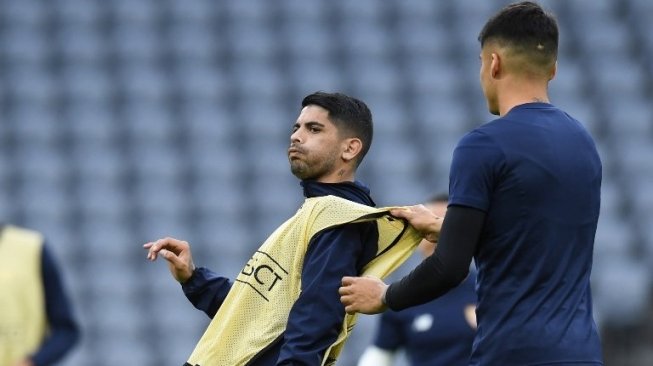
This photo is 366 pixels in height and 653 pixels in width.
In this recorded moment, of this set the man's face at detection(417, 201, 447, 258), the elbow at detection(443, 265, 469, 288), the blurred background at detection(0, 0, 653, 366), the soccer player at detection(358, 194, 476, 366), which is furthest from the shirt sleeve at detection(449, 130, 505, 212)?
the blurred background at detection(0, 0, 653, 366)

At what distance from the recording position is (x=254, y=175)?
39.8 feet

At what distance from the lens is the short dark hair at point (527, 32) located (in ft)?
11.5

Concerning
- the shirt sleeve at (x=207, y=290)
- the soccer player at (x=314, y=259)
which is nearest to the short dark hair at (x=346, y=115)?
the soccer player at (x=314, y=259)

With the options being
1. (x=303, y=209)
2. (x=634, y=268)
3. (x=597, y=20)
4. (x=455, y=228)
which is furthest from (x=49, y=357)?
(x=597, y=20)

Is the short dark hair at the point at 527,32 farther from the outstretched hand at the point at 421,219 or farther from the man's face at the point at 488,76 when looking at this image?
the outstretched hand at the point at 421,219

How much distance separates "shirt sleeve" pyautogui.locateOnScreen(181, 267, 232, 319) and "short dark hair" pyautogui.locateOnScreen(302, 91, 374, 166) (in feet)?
2.05

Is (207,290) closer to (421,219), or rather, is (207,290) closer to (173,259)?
(173,259)

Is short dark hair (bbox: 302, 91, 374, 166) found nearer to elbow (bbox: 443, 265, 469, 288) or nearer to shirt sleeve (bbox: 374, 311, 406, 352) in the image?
elbow (bbox: 443, 265, 469, 288)

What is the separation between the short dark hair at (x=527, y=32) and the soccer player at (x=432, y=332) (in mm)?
2612

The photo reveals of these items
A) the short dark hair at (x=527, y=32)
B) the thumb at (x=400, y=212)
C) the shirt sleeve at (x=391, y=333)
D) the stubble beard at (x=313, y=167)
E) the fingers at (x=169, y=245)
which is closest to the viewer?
the short dark hair at (x=527, y=32)

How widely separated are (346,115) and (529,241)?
108cm

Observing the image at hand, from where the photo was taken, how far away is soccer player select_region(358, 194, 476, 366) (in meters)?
6.09

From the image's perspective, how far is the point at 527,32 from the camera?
351 cm

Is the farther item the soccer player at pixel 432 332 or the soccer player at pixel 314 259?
the soccer player at pixel 432 332
